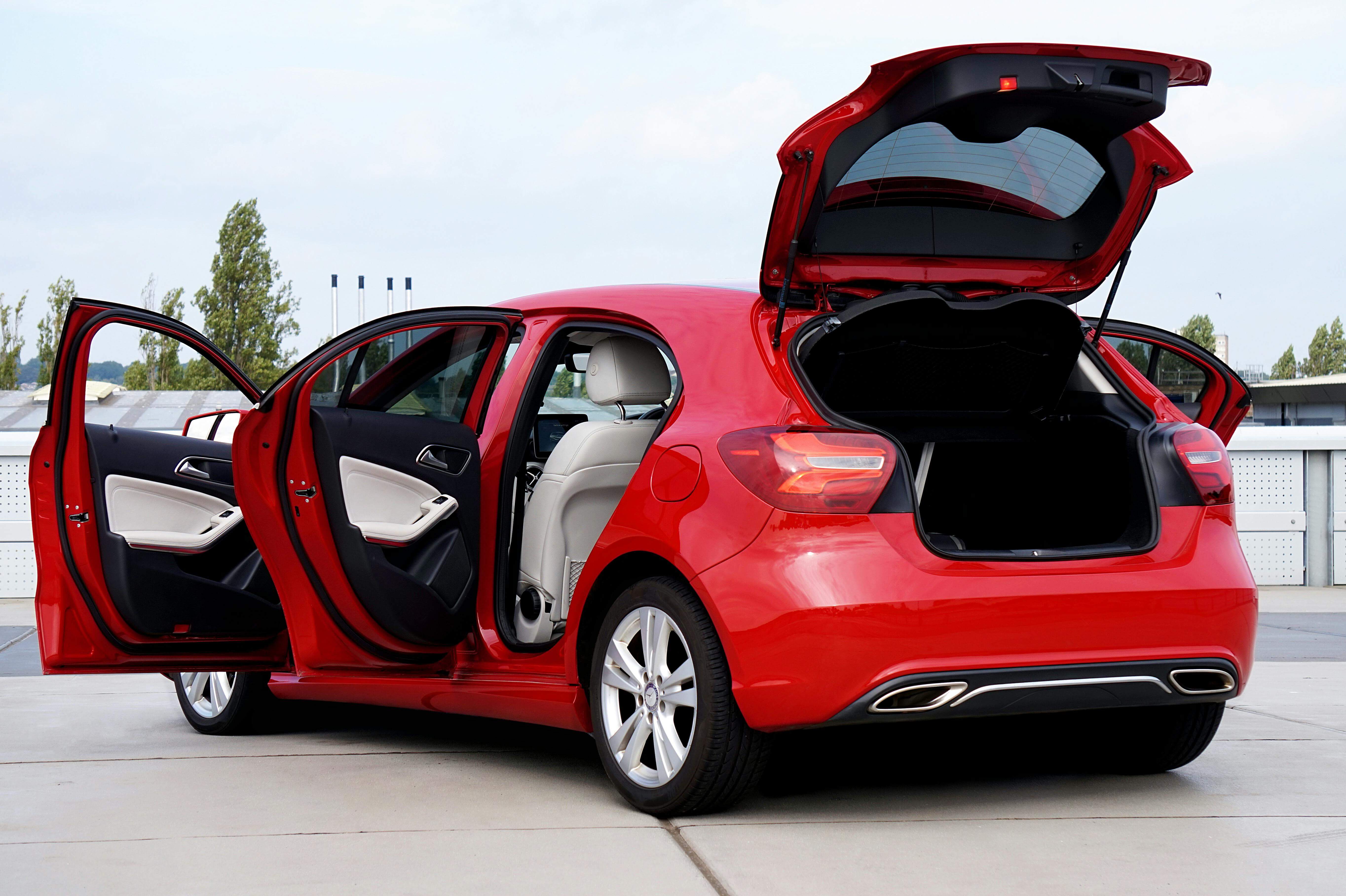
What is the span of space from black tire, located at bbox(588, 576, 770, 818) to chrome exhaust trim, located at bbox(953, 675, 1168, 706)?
1.89ft

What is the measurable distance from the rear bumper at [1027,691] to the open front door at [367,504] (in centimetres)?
158

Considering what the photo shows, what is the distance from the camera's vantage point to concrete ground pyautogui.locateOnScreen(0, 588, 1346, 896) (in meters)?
3.46

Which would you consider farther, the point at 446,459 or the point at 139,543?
the point at 139,543

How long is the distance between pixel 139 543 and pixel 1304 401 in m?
68.5

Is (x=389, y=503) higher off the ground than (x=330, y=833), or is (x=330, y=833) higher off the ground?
(x=389, y=503)

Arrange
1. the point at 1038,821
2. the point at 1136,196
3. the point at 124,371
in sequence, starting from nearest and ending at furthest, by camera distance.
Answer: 1. the point at 1038,821
2. the point at 1136,196
3. the point at 124,371

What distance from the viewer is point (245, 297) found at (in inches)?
2339

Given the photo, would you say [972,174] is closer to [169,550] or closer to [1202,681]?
[1202,681]

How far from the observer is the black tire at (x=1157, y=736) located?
15.0ft

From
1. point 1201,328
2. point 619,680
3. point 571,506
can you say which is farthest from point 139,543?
point 1201,328

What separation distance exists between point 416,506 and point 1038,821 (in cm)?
221

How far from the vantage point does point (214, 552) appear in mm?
5629

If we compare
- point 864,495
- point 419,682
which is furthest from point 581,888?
point 419,682

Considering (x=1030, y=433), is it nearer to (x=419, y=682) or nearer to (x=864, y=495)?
(x=864, y=495)
